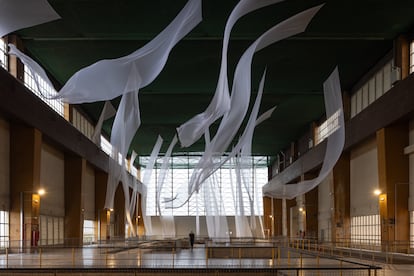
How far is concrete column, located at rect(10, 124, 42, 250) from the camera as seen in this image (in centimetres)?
3869

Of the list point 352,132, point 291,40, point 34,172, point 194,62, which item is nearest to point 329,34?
point 291,40

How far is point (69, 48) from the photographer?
41.5 meters

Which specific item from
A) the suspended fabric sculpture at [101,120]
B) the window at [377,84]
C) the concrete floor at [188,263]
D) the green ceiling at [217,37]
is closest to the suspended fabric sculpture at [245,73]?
the concrete floor at [188,263]

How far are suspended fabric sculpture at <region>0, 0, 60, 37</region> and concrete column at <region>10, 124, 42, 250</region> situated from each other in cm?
2243

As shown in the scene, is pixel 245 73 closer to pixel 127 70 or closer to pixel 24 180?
pixel 127 70

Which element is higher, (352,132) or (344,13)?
(344,13)

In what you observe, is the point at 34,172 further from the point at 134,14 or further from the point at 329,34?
the point at 329,34

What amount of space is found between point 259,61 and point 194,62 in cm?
470

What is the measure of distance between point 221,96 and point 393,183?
20.3 m

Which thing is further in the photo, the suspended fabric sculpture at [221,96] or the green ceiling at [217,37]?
the green ceiling at [217,37]

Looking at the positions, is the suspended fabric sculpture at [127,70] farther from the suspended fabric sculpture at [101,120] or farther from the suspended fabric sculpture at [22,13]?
the suspended fabric sculpture at [101,120]

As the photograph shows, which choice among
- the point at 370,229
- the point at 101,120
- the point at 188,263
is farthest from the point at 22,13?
the point at 370,229

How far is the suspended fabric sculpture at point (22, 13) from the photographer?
691 inches

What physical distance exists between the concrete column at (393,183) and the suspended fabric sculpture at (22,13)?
27456 millimetres
